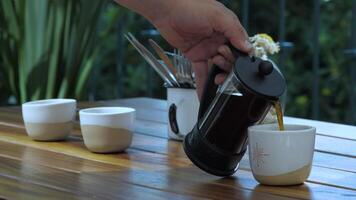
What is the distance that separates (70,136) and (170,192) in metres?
0.53

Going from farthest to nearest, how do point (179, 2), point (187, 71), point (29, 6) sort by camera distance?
point (29, 6) < point (187, 71) < point (179, 2)

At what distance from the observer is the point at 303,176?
124 centimetres

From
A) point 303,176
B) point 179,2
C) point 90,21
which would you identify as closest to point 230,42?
point 179,2

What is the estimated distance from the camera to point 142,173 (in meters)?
1.34

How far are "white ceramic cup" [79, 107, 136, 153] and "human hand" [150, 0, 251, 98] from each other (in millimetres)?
157

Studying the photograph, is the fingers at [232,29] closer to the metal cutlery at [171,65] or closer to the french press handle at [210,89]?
the french press handle at [210,89]

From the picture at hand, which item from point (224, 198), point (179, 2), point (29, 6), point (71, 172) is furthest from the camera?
point (29, 6)

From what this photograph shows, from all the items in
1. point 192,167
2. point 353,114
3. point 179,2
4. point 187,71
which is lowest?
point 353,114

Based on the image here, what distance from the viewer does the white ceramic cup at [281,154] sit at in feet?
3.98

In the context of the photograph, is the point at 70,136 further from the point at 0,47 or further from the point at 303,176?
the point at 0,47

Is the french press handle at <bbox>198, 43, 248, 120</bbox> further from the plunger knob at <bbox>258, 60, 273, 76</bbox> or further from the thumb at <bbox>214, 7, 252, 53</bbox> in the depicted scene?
the plunger knob at <bbox>258, 60, 273, 76</bbox>

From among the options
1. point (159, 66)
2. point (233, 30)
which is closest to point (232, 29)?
point (233, 30)

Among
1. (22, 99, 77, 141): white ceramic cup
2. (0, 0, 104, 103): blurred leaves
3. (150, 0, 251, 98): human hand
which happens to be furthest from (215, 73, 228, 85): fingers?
(0, 0, 104, 103): blurred leaves

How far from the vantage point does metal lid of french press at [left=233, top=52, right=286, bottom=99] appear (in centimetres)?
119
